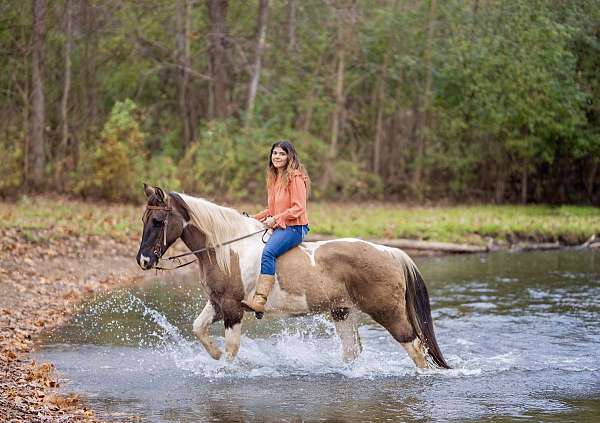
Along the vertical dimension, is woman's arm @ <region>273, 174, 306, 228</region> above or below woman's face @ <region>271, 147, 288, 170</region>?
below

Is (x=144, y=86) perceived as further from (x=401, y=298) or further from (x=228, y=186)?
(x=401, y=298)

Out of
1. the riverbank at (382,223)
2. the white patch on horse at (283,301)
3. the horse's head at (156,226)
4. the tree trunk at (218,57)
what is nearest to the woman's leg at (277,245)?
the white patch on horse at (283,301)

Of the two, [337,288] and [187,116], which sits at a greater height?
[187,116]

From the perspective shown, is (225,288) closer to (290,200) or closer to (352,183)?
(290,200)

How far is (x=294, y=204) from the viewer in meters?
8.55

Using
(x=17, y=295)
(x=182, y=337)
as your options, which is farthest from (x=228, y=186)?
(x=182, y=337)

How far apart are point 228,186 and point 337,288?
1654 centimetres

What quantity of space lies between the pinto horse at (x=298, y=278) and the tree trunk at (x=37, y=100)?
15.3m

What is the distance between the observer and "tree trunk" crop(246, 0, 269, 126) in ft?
87.5

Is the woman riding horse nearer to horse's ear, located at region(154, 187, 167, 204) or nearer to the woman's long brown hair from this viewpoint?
the woman's long brown hair

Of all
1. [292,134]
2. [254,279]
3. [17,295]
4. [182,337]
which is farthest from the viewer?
[292,134]

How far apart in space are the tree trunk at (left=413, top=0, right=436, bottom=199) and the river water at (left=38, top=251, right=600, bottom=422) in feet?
50.1

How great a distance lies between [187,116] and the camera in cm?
2878

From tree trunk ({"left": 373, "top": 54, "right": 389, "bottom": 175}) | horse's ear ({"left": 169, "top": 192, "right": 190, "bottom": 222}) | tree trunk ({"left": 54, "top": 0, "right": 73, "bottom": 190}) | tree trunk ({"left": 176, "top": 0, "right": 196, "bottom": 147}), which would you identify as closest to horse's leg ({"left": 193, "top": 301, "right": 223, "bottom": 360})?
horse's ear ({"left": 169, "top": 192, "right": 190, "bottom": 222})
